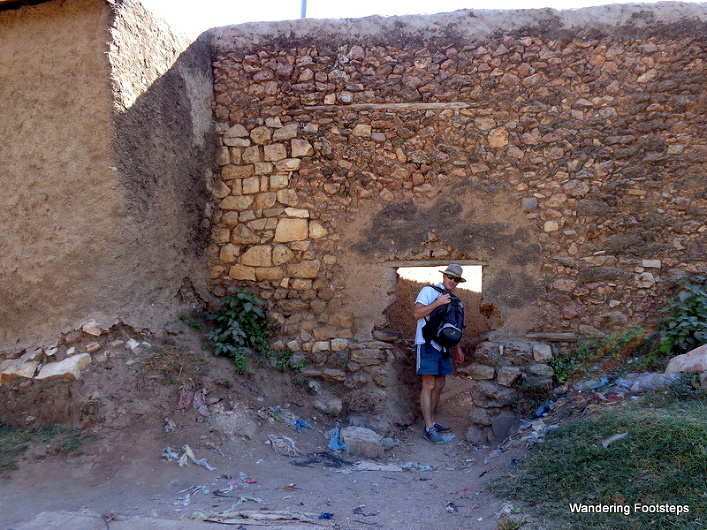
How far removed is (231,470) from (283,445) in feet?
2.01

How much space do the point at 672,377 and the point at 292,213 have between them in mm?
3610

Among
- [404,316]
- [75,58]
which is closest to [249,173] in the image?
[75,58]

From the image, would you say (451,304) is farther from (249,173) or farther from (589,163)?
(249,173)

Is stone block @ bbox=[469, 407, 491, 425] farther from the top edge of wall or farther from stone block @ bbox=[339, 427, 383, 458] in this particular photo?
the top edge of wall

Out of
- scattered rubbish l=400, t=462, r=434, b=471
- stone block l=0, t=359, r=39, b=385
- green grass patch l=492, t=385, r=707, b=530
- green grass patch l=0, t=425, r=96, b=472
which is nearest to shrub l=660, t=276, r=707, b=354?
green grass patch l=492, t=385, r=707, b=530

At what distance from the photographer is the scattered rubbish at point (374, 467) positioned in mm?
Result: 4893

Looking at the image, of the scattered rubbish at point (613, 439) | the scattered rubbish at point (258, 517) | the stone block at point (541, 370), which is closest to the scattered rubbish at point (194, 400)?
the scattered rubbish at point (258, 517)

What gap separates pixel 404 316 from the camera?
23.3 feet

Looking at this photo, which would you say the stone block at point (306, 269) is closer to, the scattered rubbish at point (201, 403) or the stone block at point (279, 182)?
the stone block at point (279, 182)

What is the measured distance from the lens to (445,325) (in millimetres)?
5723

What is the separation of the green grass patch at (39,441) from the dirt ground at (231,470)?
5cm

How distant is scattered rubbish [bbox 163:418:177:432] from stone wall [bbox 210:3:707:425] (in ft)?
5.27

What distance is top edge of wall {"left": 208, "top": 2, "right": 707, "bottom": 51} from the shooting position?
5.91 meters

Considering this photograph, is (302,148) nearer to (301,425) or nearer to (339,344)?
(339,344)
